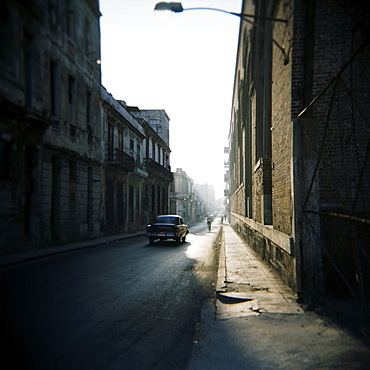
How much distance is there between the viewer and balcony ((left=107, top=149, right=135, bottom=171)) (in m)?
21.5

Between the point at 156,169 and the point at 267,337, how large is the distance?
3150 centimetres

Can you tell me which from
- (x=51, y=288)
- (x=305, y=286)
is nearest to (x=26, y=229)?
(x=51, y=288)

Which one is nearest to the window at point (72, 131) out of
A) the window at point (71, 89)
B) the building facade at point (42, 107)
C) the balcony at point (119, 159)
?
the building facade at point (42, 107)

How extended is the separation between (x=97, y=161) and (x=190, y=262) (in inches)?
450

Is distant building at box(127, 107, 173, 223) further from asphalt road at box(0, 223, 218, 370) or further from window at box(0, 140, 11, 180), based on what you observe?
asphalt road at box(0, 223, 218, 370)

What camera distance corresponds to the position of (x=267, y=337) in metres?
3.76

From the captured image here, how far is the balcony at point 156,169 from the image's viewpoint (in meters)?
31.6

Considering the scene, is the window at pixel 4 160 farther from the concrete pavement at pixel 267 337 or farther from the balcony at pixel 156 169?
the balcony at pixel 156 169

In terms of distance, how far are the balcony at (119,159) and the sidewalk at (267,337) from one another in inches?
675

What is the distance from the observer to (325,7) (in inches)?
A: 218

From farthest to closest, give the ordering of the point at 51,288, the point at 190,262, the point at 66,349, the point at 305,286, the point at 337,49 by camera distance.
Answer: the point at 190,262
the point at 51,288
the point at 337,49
the point at 305,286
the point at 66,349

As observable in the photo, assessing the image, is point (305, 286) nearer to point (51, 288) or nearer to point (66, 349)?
Answer: point (66, 349)

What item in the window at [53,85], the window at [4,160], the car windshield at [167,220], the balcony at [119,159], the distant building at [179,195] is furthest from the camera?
the distant building at [179,195]

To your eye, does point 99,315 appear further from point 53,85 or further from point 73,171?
point 73,171
